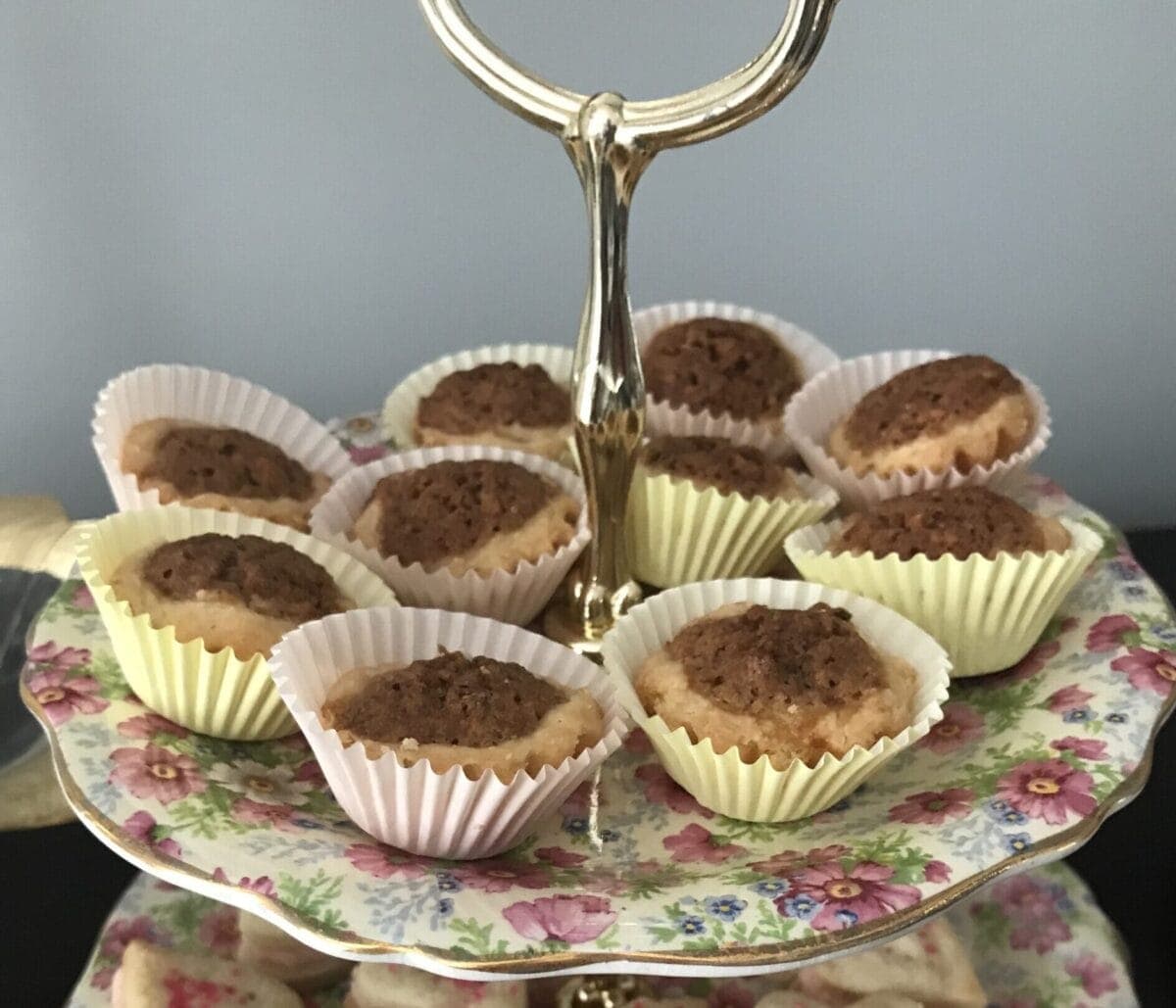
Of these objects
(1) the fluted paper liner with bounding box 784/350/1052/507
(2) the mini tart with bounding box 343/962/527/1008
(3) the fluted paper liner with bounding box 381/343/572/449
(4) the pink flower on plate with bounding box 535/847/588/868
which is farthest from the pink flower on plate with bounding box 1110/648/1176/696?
(3) the fluted paper liner with bounding box 381/343/572/449

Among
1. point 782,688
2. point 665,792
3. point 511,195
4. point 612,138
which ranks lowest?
point 665,792

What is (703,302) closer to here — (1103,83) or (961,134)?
(961,134)

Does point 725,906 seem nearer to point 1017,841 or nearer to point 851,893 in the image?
point 851,893

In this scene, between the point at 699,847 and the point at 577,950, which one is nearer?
the point at 577,950

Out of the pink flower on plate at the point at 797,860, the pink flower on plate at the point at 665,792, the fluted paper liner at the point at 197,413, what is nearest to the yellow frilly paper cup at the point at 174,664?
the fluted paper liner at the point at 197,413

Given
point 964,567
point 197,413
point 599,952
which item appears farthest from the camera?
point 197,413

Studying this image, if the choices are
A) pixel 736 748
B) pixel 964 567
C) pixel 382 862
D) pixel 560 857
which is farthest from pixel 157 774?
pixel 964 567

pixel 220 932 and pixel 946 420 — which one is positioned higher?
pixel 946 420
